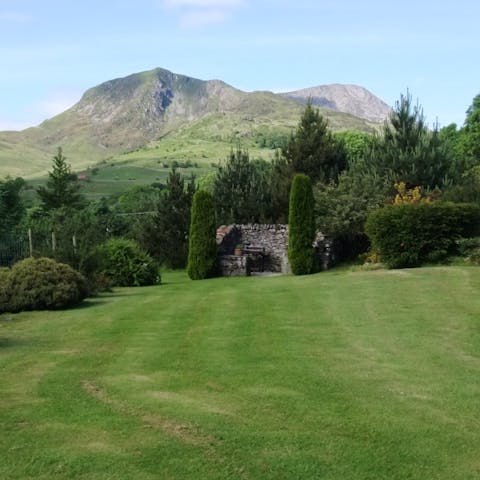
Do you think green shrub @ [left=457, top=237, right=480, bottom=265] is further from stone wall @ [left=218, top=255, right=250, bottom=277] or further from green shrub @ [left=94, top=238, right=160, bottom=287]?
green shrub @ [left=94, top=238, right=160, bottom=287]

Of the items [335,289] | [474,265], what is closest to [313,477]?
[335,289]

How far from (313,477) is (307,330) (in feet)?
19.7

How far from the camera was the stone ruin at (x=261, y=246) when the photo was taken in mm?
24750

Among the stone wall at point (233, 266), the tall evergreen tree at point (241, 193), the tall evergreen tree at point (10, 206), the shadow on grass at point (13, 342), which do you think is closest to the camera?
the shadow on grass at point (13, 342)

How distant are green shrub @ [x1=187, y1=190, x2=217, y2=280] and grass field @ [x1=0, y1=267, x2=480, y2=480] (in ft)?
32.8

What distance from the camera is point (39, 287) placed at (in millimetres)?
15406

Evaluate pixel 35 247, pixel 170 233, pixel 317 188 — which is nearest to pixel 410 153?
pixel 317 188

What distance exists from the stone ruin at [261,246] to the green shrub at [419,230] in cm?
414

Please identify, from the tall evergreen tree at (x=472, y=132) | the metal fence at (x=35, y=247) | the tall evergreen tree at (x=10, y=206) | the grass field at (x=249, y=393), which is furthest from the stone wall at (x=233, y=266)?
the tall evergreen tree at (x=472, y=132)

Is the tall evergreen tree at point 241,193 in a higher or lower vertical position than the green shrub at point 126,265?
higher

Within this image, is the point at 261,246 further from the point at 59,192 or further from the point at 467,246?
the point at 59,192

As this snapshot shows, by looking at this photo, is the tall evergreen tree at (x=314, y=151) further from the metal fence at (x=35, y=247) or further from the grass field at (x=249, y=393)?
the grass field at (x=249, y=393)

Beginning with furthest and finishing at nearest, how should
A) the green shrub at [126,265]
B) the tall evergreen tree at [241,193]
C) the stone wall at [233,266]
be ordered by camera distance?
the tall evergreen tree at [241,193], the stone wall at [233,266], the green shrub at [126,265]

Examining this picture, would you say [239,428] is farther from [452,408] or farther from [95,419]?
[452,408]
